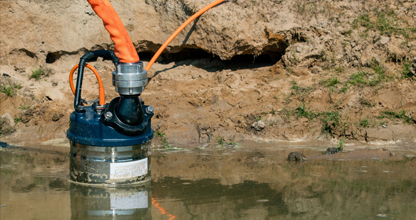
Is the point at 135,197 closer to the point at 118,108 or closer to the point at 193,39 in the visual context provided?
the point at 118,108

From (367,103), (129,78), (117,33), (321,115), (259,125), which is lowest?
(259,125)

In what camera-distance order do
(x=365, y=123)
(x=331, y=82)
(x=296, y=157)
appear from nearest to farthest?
(x=296, y=157) → (x=365, y=123) → (x=331, y=82)

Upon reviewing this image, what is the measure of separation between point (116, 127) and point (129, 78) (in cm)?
39

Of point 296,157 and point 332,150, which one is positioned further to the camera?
point 332,150

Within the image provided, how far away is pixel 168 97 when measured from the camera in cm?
588

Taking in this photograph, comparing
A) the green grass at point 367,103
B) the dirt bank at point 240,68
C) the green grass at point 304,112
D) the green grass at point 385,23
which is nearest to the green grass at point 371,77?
the dirt bank at point 240,68

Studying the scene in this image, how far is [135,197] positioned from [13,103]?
128 inches

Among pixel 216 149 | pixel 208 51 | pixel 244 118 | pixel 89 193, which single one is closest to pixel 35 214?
pixel 89 193

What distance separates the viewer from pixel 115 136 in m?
3.27

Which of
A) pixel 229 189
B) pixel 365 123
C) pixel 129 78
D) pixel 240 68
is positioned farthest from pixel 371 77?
pixel 129 78

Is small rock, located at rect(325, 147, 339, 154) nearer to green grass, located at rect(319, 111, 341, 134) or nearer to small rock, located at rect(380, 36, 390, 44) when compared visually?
green grass, located at rect(319, 111, 341, 134)

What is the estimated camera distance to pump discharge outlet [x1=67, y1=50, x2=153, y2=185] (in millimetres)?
3182

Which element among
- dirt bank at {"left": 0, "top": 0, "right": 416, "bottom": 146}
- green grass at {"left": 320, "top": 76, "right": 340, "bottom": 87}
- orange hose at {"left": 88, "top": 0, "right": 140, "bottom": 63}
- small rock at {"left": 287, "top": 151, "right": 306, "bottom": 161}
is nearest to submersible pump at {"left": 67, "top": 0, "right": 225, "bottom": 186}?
orange hose at {"left": 88, "top": 0, "right": 140, "bottom": 63}

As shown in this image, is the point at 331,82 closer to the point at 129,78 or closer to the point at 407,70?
the point at 407,70
